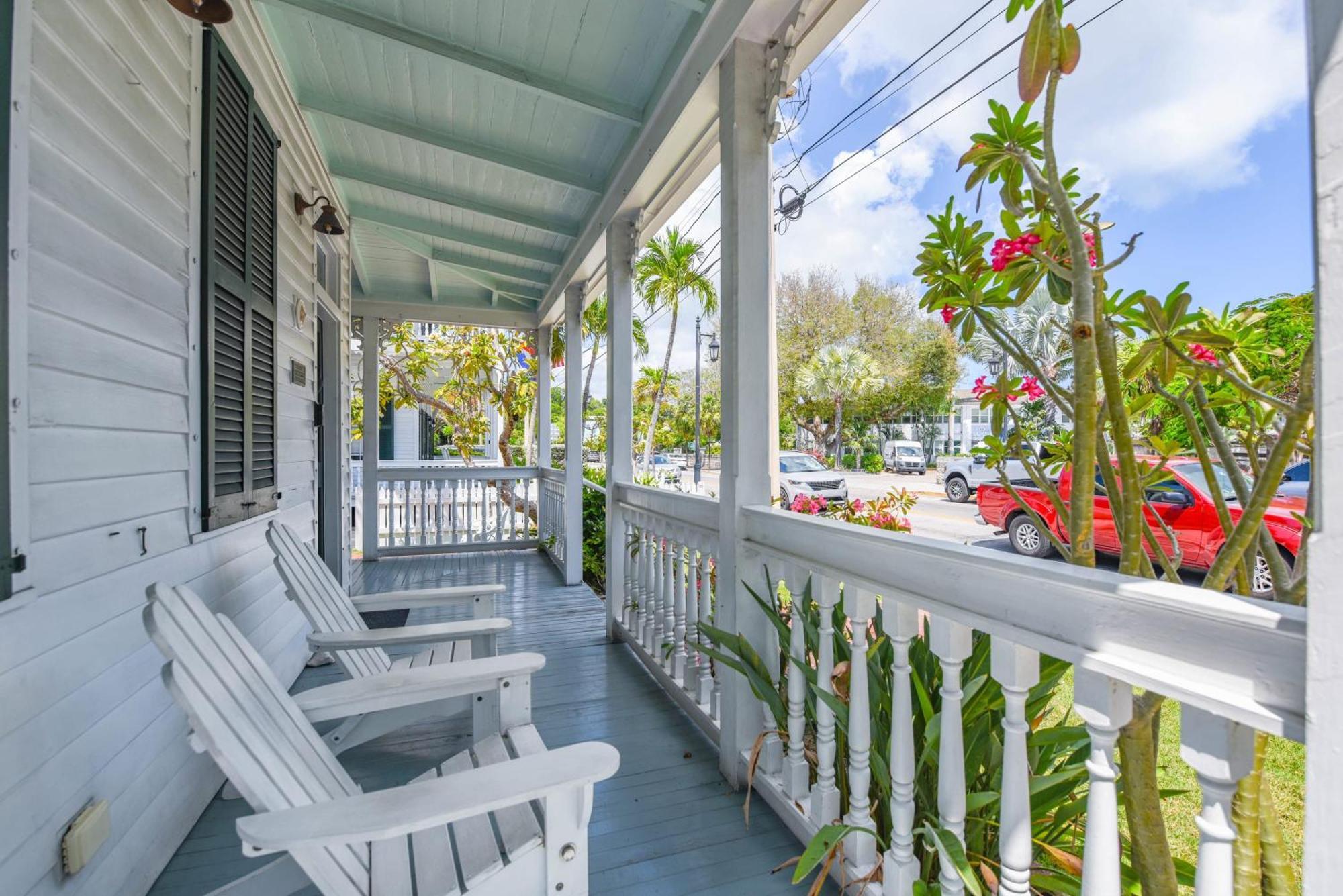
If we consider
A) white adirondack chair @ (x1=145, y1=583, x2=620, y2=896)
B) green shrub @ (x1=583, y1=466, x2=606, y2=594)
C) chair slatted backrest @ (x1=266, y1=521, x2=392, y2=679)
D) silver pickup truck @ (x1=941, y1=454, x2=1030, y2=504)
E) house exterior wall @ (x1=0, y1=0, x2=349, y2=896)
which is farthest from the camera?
green shrub @ (x1=583, y1=466, x2=606, y2=594)

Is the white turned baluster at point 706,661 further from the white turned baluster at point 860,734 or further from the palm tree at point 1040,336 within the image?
the palm tree at point 1040,336

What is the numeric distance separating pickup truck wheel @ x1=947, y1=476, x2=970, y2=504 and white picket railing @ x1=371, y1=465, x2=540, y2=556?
451 centimetres

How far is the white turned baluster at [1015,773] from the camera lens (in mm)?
1144

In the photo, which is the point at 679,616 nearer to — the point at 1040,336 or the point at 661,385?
the point at 1040,336

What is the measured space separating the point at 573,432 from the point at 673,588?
2354 mm

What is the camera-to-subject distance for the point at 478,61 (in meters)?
2.65

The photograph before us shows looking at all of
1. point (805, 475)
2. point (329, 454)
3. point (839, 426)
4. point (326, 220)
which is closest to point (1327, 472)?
point (839, 426)

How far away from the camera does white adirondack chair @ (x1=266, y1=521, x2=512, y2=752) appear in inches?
89.7

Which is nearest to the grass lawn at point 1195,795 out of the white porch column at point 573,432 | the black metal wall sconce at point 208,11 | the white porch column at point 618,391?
the white porch column at point 618,391

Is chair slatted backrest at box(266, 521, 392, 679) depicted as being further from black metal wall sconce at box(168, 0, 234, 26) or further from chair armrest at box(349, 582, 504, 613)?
black metal wall sconce at box(168, 0, 234, 26)

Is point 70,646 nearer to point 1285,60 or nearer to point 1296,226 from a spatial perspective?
point 1296,226

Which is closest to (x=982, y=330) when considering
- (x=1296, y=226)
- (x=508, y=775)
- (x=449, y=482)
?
(x=1296, y=226)

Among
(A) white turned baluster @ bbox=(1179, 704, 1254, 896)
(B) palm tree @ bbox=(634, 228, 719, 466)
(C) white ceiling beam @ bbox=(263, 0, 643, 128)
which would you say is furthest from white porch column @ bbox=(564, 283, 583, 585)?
(B) palm tree @ bbox=(634, 228, 719, 466)

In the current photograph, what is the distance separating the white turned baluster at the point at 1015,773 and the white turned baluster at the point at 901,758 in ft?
0.96
